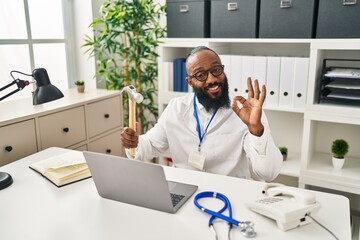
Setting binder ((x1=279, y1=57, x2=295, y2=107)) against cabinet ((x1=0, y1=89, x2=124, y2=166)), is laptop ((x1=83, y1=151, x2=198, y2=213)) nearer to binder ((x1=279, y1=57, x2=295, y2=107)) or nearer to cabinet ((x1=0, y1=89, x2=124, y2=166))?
cabinet ((x1=0, y1=89, x2=124, y2=166))

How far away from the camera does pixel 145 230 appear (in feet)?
3.43

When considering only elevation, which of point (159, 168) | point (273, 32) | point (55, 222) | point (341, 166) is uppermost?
point (273, 32)

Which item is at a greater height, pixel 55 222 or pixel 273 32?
pixel 273 32

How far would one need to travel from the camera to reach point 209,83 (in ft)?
5.47

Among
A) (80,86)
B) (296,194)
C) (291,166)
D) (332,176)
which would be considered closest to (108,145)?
(80,86)

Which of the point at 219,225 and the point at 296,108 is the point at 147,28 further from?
the point at 219,225

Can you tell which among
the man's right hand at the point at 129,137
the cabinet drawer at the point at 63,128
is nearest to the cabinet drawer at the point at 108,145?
the cabinet drawer at the point at 63,128

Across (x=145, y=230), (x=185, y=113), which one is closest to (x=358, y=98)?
(x=185, y=113)

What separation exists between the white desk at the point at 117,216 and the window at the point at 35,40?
1.45 metres

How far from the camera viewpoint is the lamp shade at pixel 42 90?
57.3 inches

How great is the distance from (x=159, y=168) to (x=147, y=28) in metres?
2.12

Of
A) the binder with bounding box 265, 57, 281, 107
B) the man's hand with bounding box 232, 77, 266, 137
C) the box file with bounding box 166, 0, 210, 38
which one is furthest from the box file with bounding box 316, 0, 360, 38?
the man's hand with bounding box 232, 77, 266, 137

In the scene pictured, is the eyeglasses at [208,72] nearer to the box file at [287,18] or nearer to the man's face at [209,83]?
the man's face at [209,83]

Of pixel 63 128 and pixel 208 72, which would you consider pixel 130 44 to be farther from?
pixel 208 72
